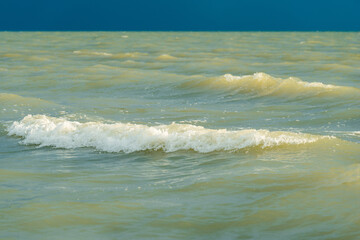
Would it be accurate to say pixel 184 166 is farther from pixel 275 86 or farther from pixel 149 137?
pixel 275 86

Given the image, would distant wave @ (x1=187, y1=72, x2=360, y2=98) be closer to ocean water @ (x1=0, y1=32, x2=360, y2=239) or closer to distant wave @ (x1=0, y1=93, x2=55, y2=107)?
ocean water @ (x1=0, y1=32, x2=360, y2=239)

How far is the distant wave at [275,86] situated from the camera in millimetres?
15961

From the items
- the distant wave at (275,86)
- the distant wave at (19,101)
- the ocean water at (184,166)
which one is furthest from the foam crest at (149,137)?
the distant wave at (275,86)

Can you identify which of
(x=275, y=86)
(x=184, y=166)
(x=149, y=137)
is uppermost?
(x=275, y=86)

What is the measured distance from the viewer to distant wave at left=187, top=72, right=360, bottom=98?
1596 cm

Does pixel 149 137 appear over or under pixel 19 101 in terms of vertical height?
Result: under

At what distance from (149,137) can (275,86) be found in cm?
850

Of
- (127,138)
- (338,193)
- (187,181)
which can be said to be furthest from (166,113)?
(338,193)

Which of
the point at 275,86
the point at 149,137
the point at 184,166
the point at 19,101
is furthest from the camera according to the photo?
the point at 275,86

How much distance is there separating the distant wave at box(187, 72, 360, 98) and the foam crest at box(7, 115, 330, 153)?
696 cm

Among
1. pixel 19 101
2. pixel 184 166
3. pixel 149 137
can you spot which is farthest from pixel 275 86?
pixel 184 166

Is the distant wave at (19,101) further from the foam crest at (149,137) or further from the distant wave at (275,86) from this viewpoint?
the distant wave at (275,86)

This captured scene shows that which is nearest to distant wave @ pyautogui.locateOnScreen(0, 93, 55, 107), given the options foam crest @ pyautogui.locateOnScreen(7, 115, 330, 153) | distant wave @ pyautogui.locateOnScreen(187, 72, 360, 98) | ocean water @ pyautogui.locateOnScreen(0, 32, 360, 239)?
ocean water @ pyautogui.locateOnScreen(0, 32, 360, 239)

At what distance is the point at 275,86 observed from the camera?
56.3 ft
